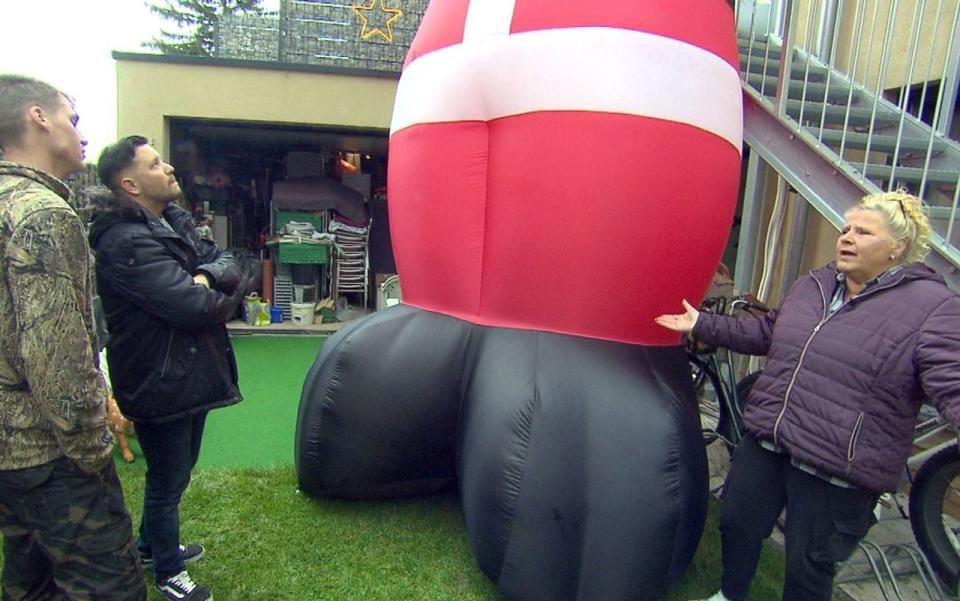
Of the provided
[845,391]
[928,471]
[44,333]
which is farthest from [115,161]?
[928,471]

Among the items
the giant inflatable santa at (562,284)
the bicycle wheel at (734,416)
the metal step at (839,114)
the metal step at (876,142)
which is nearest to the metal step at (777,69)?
the metal step at (839,114)

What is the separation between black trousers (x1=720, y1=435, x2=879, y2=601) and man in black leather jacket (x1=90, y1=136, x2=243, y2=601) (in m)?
2.08

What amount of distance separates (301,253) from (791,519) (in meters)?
6.85

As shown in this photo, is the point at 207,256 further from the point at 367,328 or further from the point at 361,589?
the point at 361,589

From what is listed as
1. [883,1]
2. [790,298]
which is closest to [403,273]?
[790,298]

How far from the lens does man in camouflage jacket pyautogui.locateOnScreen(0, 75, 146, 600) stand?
1.50 metres

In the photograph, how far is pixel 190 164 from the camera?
342 inches

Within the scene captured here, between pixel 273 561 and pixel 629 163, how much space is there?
8.00 ft

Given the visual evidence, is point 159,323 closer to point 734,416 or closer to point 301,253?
point 734,416

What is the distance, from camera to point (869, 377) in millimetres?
1934

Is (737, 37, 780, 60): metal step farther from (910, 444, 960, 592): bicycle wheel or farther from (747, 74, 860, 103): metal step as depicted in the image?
(910, 444, 960, 592): bicycle wheel

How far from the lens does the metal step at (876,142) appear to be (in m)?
3.38

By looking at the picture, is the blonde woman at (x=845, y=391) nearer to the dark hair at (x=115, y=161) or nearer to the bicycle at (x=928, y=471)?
the bicycle at (x=928, y=471)

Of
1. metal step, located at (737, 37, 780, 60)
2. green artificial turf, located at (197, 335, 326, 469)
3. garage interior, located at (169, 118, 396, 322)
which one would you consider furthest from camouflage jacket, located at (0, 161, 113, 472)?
garage interior, located at (169, 118, 396, 322)
